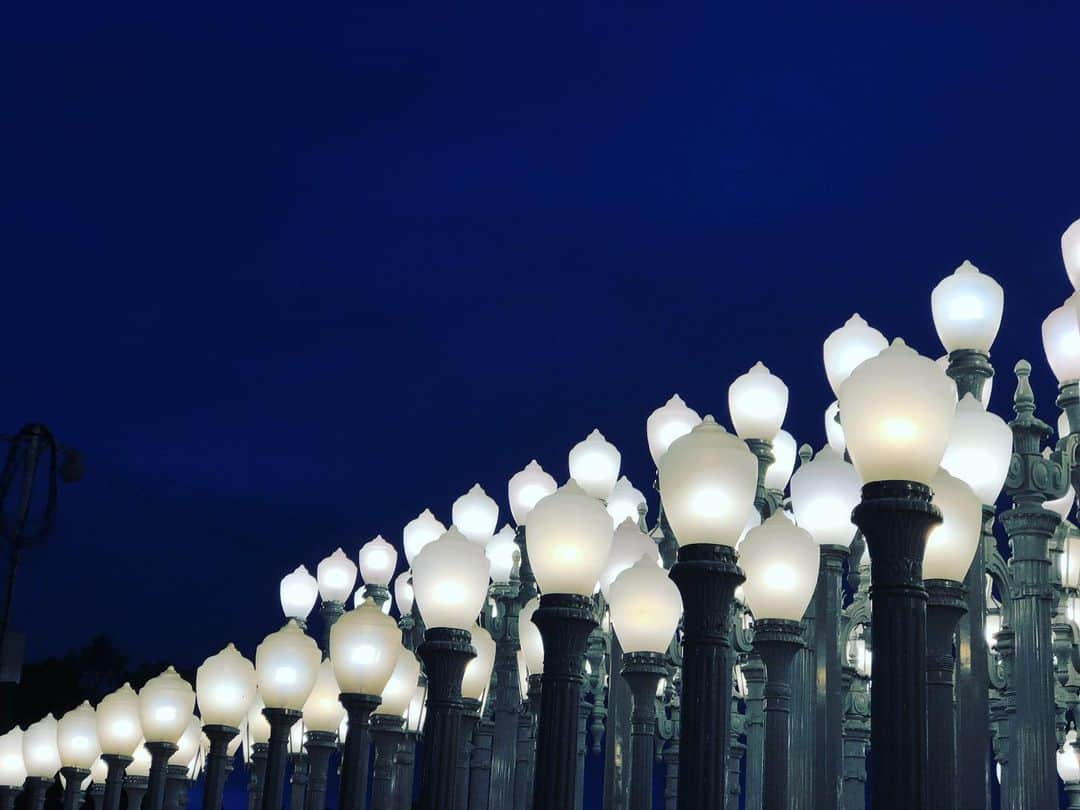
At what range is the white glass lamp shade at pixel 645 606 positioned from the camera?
1298 cm

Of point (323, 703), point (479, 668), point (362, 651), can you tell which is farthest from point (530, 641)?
point (323, 703)

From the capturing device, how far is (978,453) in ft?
37.1

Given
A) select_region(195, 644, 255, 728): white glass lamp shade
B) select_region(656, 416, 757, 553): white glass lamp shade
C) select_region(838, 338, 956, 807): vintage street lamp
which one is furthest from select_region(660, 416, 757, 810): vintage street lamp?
select_region(195, 644, 255, 728): white glass lamp shade

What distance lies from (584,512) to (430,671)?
8.85 feet

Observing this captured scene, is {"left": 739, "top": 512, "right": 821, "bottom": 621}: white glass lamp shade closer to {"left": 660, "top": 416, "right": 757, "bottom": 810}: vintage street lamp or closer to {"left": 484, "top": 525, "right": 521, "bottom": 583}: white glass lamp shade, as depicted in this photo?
{"left": 660, "top": 416, "right": 757, "bottom": 810}: vintage street lamp

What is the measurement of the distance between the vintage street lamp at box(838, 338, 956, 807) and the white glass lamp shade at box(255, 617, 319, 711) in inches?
332

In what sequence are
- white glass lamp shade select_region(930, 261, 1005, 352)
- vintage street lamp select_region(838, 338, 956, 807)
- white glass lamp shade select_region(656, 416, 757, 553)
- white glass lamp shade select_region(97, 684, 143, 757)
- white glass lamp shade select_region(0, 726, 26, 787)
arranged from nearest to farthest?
1. vintage street lamp select_region(838, 338, 956, 807)
2. white glass lamp shade select_region(656, 416, 757, 553)
3. white glass lamp shade select_region(930, 261, 1005, 352)
4. white glass lamp shade select_region(97, 684, 143, 757)
5. white glass lamp shade select_region(0, 726, 26, 787)

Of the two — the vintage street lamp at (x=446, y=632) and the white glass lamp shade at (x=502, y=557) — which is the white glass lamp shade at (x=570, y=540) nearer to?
the vintage street lamp at (x=446, y=632)

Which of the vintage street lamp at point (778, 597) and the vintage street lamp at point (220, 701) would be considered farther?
the vintage street lamp at point (220, 701)

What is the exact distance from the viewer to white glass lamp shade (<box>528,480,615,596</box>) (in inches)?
446

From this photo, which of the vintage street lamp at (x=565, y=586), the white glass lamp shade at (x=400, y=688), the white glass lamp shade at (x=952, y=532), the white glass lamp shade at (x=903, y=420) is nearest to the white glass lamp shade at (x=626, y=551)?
the white glass lamp shade at (x=400, y=688)

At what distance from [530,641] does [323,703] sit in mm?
2907

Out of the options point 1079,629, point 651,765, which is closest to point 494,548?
point 651,765

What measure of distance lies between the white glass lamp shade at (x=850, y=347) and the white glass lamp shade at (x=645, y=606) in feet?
7.78
